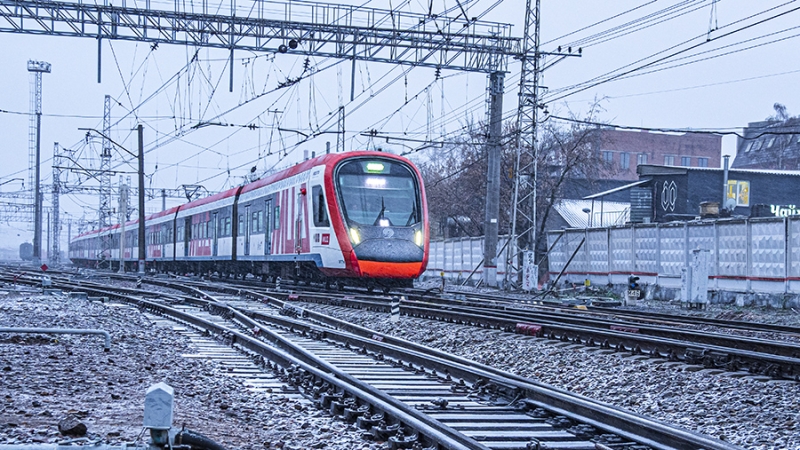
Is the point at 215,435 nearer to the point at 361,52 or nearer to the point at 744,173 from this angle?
the point at 361,52

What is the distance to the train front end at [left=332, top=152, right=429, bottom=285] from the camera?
21.5 m

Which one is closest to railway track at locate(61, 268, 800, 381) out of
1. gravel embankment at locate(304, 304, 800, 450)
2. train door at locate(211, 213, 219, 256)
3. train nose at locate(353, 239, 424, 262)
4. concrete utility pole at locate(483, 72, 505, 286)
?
gravel embankment at locate(304, 304, 800, 450)

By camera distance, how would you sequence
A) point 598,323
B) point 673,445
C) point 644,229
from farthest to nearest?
1. point 644,229
2. point 598,323
3. point 673,445

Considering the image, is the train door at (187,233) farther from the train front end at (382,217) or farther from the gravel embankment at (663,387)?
the gravel embankment at (663,387)

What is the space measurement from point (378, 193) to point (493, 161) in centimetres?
854

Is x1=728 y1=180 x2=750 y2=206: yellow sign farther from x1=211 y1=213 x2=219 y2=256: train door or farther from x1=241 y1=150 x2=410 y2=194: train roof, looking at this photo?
x1=241 y1=150 x2=410 y2=194: train roof

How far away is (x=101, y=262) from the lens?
2522 inches

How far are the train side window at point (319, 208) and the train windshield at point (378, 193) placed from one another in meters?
0.59

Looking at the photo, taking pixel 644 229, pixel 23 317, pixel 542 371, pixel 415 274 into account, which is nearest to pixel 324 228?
pixel 415 274

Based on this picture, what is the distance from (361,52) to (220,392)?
21143 millimetres

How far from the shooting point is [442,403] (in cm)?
766

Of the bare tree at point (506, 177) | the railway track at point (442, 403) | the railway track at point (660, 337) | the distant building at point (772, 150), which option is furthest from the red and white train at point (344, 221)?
the distant building at point (772, 150)

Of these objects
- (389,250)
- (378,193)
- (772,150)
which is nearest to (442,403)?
(389,250)

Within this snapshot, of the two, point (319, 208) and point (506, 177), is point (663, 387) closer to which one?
point (319, 208)
